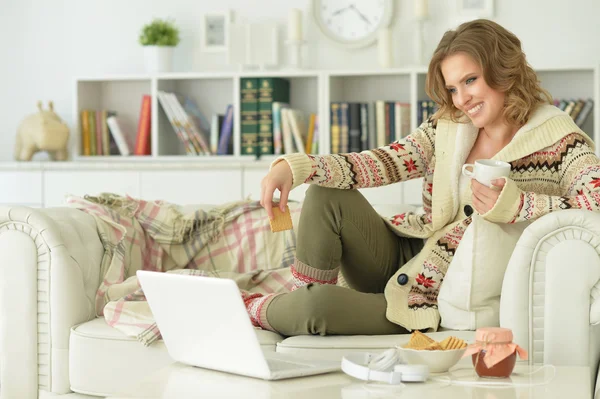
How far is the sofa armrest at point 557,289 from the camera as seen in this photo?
180 centimetres

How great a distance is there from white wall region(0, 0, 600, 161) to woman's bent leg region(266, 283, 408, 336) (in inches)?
95.5

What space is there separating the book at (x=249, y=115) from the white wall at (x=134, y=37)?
30 centimetres

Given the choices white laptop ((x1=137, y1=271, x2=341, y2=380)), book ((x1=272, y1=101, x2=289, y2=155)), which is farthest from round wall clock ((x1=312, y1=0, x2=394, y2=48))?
white laptop ((x1=137, y1=271, x2=341, y2=380))

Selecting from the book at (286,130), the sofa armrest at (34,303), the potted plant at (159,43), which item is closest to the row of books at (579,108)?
the book at (286,130)

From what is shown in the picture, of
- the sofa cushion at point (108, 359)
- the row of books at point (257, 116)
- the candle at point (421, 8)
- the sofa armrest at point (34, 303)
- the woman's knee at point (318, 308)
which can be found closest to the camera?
the woman's knee at point (318, 308)

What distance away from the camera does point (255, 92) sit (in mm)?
4156

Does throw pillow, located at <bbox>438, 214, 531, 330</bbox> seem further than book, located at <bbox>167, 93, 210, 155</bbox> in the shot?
No

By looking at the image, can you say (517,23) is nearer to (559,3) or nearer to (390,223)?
(559,3)

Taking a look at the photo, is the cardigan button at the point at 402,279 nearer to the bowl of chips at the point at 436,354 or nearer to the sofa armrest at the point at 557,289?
the sofa armrest at the point at 557,289

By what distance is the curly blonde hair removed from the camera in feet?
6.75

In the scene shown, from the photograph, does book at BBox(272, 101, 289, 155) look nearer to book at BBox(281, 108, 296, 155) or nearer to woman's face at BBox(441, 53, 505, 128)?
book at BBox(281, 108, 296, 155)

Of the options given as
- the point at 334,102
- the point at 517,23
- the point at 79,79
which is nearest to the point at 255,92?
the point at 334,102

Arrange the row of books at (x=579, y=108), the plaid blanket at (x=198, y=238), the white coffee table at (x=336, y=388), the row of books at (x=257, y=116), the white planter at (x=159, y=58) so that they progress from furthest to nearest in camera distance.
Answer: the white planter at (x=159, y=58) → the row of books at (x=257, y=116) → the row of books at (x=579, y=108) → the plaid blanket at (x=198, y=238) → the white coffee table at (x=336, y=388)

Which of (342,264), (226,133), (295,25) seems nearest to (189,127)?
(226,133)
